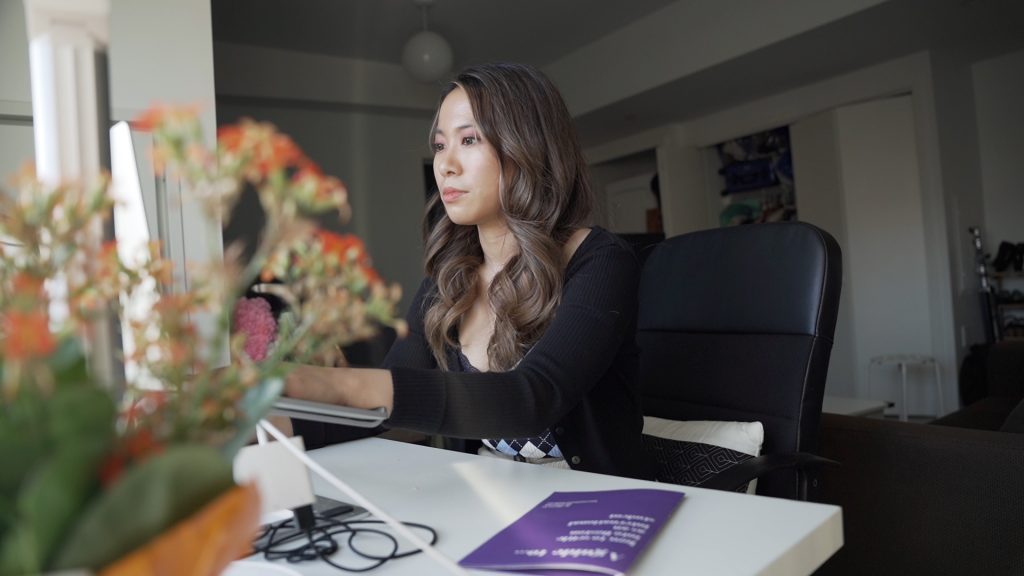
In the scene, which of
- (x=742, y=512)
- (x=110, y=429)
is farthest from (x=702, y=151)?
(x=110, y=429)

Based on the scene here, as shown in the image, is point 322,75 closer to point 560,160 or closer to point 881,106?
point 881,106

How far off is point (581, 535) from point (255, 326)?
1.25 feet

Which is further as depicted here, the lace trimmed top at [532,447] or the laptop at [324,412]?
the lace trimmed top at [532,447]

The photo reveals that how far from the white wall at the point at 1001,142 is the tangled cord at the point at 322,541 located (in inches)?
236

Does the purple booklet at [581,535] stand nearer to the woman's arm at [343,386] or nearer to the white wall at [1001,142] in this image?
the woman's arm at [343,386]

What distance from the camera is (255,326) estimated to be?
377 mm

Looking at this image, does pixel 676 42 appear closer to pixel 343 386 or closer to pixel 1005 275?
pixel 1005 275

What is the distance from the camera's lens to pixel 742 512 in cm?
71

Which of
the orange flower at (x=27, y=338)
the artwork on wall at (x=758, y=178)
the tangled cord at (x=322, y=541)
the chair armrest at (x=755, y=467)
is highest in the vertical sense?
the artwork on wall at (x=758, y=178)

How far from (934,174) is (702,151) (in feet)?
6.47

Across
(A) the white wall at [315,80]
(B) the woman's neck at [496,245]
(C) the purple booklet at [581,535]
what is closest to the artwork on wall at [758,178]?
(A) the white wall at [315,80]

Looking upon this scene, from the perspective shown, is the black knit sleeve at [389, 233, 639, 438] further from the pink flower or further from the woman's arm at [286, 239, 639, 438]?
the pink flower

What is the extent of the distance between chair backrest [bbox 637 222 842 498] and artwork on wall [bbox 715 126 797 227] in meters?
4.85

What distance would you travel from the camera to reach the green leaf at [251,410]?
312 millimetres
